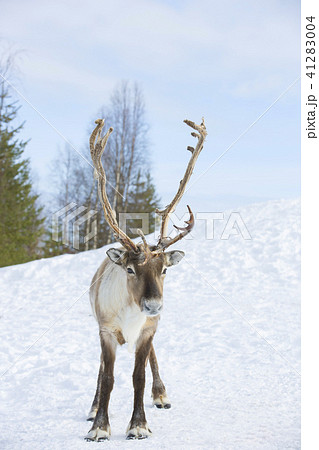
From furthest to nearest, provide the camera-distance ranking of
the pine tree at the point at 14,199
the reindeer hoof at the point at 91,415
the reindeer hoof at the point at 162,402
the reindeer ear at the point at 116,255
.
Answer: the pine tree at the point at 14,199 → the reindeer hoof at the point at 162,402 → the reindeer hoof at the point at 91,415 → the reindeer ear at the point at 116,255

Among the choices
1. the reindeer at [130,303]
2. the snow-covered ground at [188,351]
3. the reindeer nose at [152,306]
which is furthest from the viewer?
the snow-covered ground at [188,351]

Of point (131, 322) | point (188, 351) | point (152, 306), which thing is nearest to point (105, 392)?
point (131, 322)

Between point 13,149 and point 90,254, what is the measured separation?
8.20 meters

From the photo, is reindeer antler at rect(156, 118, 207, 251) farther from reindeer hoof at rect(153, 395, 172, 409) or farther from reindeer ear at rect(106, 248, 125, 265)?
reindeer hoof at rect(153, 395, 172, 409)

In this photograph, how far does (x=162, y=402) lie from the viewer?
6.25 m

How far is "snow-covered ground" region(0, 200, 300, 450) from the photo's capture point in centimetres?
539

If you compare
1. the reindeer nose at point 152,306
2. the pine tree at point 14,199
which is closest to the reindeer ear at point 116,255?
the reindeer nose at point 152,306

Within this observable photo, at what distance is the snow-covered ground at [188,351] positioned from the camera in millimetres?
5387

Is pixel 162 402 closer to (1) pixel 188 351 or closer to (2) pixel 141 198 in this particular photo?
(1) pixel 188 351

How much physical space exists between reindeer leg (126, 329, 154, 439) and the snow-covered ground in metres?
0.12

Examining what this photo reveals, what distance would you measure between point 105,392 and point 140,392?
Result: 0.36m

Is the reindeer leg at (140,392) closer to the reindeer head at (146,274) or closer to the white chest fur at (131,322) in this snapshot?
the white chest fur at (131,322)

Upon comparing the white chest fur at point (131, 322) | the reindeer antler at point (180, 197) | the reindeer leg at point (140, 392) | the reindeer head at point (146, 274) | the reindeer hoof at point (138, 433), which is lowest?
the reindeer hoof at point (138, 433)
